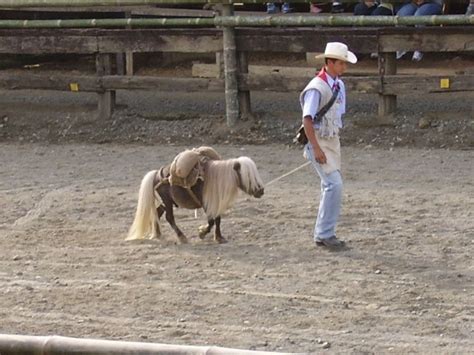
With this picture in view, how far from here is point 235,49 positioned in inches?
546

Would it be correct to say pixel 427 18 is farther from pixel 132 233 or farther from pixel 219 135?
pixel 132 233

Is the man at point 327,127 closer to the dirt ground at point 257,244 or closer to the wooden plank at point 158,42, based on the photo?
the dirt ground at point 257,244

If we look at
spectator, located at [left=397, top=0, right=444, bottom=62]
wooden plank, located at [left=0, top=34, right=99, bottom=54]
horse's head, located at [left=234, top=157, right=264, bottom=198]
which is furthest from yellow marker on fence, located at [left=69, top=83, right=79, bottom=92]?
horse's head, located at [left=234, top=157, right=264, bottom=198]

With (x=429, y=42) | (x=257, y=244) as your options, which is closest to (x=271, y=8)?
(x=429, y=42)

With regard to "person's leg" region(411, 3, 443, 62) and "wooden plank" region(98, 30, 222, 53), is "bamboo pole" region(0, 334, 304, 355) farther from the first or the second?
"person's leg" region(411, 3, 443, 62)

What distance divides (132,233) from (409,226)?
7.22 ft

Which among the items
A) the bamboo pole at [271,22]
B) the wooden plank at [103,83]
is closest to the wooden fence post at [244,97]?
the wooden plank at [103,83]

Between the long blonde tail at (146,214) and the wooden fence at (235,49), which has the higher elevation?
the wooden fence at (235,49)

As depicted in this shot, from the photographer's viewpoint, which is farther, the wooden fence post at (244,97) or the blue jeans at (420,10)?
the wooden fence post at (244,97)

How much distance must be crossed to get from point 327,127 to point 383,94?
5.28 meters

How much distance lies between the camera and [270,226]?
30.5 ft

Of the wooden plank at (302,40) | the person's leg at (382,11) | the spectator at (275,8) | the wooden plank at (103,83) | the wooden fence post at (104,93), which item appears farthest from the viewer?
the spectator at (275,8)

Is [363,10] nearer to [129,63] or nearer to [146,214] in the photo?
[129,63]

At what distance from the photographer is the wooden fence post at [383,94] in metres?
13.4
